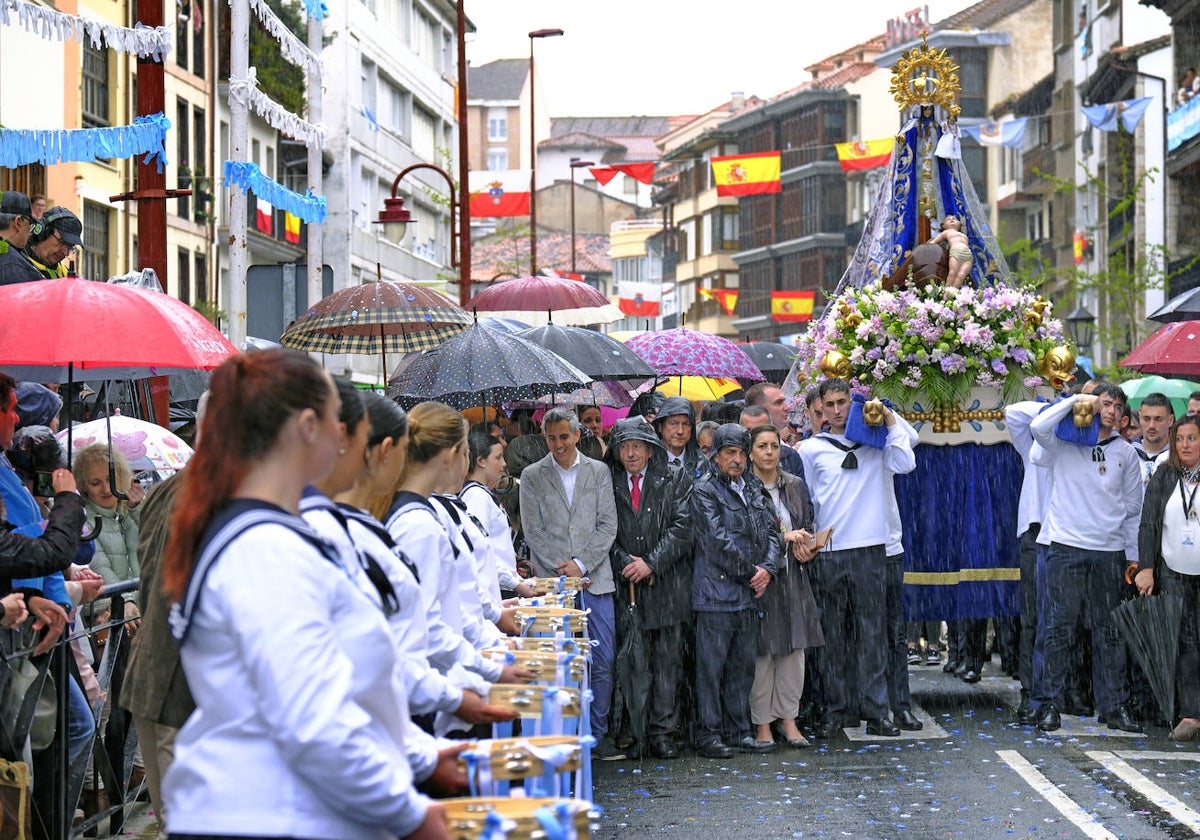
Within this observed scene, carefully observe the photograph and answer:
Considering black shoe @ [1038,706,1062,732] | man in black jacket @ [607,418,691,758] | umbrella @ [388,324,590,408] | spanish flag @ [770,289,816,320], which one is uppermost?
spanish flag @ [770,289,816,320]

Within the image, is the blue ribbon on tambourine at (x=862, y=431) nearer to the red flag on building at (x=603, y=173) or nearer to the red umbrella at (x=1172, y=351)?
the red umbrella at (x=1172, y=351)

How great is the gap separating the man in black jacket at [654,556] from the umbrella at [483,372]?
0.66 metres

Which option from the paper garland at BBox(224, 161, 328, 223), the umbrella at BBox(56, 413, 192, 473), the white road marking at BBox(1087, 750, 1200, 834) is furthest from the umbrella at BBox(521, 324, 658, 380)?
the white road marking at BBox(1087, 750, 1200, 834)

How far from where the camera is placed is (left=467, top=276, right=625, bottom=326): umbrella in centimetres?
1945

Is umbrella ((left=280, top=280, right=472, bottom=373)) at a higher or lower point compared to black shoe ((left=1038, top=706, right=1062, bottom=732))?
higher

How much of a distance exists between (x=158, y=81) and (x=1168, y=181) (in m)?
36.8

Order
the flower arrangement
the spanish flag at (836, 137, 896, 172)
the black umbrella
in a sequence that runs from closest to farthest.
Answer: the black umbrella < the flower arrangement < the spanish flag at (836, 137, 896, 172)

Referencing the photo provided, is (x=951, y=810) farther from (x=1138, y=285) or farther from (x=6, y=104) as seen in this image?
(x=1138, y=285)

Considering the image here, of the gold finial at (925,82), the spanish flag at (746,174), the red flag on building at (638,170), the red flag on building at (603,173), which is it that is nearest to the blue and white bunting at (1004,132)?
the red flag on building at (638,170)

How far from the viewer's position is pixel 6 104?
2877cm

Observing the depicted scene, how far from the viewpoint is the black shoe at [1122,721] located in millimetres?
12953

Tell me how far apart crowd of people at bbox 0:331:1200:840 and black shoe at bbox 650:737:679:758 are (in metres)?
0.02

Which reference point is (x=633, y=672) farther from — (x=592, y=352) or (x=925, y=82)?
(x=925, y=82)

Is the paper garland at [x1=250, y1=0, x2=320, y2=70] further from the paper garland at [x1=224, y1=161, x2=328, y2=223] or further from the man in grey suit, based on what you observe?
the man in grey suit
